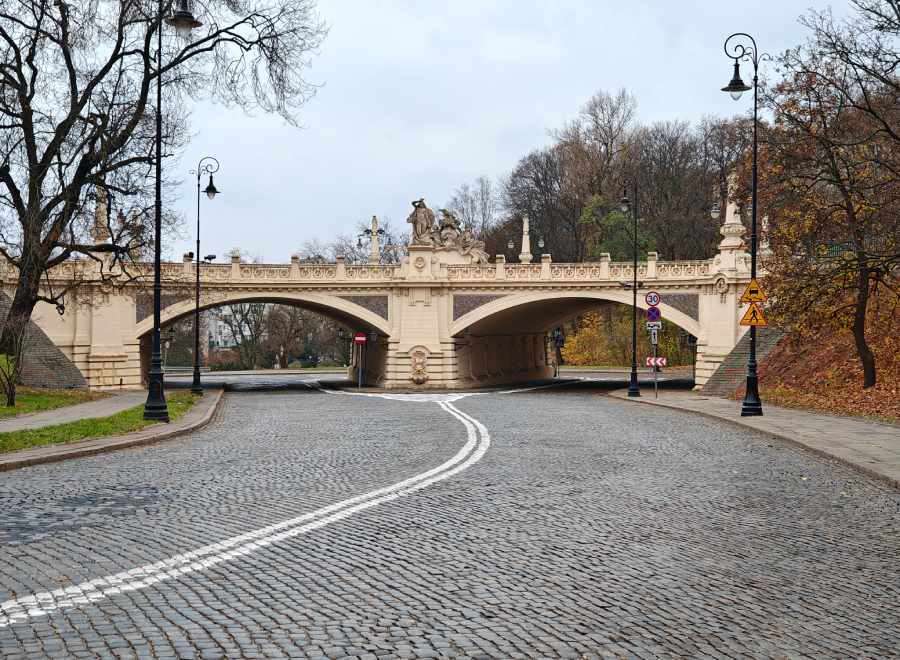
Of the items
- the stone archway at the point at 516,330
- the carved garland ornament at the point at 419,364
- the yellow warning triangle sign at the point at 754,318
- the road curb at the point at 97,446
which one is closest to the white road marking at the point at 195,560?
the road curb at the point at 97,446

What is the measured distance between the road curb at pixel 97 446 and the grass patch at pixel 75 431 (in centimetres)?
29

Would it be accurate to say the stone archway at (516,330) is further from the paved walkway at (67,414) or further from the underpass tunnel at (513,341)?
the paved walkway at (67,414)

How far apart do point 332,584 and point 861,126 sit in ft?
83.9

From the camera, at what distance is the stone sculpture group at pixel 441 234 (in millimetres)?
49094

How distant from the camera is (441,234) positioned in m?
50.0

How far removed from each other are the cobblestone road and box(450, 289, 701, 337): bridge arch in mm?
30419

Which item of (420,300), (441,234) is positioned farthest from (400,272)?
(441,234)

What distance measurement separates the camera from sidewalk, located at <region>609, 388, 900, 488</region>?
13.7m

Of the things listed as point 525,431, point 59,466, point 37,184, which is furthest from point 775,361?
point 59,466

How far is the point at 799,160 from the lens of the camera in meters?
26.0

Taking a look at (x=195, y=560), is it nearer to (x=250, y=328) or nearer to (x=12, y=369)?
(x=12, y=369)

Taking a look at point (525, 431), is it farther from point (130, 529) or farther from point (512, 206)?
point (512, 206)

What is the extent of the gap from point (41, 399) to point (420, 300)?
23.3 meters

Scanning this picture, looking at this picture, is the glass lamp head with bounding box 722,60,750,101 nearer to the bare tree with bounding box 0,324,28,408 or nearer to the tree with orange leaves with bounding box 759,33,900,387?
the tree with orange leaves with bounding box 759,33,900,387
